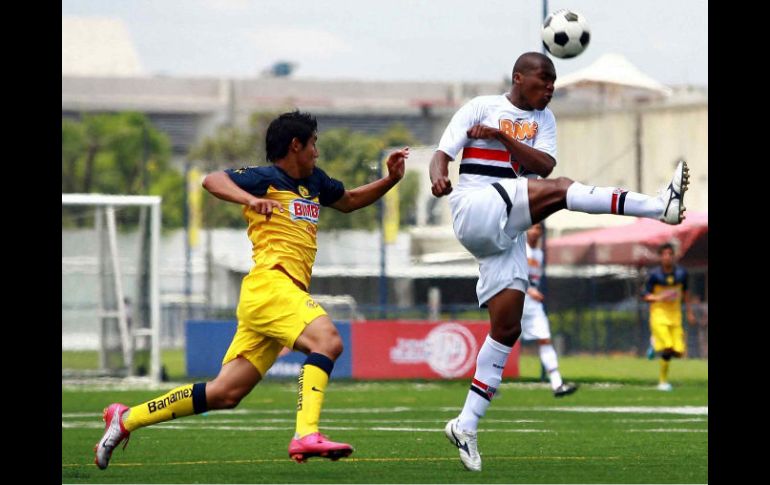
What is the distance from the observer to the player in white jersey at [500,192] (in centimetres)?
968

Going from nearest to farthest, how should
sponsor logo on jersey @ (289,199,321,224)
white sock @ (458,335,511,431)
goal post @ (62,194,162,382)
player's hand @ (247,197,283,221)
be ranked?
player's hand @ (247,197,283,221) < sponsor logo on jersey @ (289,199,321,224) < white sock @ (458,335,511,431) < goal post @ (62,194,162,382)

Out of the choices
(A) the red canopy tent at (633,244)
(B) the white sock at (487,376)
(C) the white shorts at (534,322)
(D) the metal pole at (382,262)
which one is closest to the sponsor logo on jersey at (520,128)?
(B) the white sock at (487,376)

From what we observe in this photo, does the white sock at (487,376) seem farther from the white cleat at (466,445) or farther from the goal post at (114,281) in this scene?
the goal post at (114,281)

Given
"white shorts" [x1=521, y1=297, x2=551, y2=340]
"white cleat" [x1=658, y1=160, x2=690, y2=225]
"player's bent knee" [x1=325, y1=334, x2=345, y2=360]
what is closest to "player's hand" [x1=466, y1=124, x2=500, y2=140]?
"white cleat" [x1=658, y1=160, x2=690, y2=225]

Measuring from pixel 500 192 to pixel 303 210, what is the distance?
1.32 m

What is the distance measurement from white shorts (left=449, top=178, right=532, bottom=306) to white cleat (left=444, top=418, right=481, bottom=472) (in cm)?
92

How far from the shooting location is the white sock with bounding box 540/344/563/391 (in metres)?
18.6

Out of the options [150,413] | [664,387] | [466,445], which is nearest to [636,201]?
[466,445]

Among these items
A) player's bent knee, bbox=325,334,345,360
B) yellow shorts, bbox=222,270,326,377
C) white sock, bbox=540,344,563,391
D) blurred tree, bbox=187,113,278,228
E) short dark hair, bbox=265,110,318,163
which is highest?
blurred tree, bbox=187,113,278,228

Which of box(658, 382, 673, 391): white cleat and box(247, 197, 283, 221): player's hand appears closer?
box(247, 197, 283, 221): player's hand

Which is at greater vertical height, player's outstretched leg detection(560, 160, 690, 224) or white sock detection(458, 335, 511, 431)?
player's outstretched leg detection(560, 160, 690, 224)

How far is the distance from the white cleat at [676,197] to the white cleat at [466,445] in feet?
6.07

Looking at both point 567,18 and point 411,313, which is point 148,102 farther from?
point 567,18

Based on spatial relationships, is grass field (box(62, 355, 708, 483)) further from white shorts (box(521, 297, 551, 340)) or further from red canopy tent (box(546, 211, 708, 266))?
red canopy tent (box(546, 211, 708, 266))
